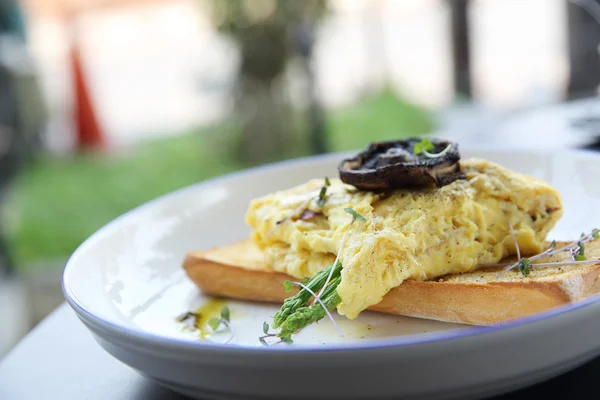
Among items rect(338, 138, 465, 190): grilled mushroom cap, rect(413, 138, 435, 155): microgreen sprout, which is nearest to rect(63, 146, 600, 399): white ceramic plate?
rect(338, 138, 465, 190): grilled mushroom cap

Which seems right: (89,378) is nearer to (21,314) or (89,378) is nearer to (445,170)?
(445,170)

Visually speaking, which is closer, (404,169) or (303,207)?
(404,169)

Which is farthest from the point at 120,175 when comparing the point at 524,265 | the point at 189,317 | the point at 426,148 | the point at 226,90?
the point at 524,265

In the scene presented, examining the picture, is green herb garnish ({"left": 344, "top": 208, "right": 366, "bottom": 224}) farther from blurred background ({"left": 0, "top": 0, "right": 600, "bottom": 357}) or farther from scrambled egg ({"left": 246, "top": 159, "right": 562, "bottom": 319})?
blurred background ({"left": 0, "top": 0, "right": 600, "bottom": 357})

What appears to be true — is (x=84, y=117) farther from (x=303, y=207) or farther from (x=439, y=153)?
(x=439, y=153)

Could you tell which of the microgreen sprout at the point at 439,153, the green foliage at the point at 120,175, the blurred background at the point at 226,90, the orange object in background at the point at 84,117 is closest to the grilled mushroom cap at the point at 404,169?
the microgreen sprout at the point at 439,153

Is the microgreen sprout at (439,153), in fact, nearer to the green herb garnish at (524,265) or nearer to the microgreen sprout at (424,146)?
the microgreen sprout at (424,146)
